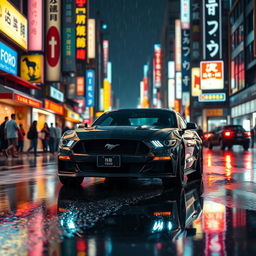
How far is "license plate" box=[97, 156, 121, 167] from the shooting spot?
714 cm

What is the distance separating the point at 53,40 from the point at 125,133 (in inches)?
988

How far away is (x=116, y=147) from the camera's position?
729 centimetres

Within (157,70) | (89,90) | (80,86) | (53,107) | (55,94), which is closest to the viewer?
(53,107)

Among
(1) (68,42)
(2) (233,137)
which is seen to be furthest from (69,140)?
(1) (68,42)

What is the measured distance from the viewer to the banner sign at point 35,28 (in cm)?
2862

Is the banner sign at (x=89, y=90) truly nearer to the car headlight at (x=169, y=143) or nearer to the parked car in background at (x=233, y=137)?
the parked car in background at (x=233, y=137)

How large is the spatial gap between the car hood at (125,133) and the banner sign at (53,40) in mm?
24151

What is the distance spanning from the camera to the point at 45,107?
33.0 meters

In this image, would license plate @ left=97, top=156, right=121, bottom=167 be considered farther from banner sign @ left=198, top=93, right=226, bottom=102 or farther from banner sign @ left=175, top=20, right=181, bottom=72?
banner sign @ left=175, top=20, right=181, bottom=72

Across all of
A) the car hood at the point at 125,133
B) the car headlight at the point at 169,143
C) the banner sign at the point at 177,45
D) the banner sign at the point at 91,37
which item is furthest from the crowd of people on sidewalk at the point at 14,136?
the banner sign at the point at 177,45

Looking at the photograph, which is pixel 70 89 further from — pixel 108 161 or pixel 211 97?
pixel 108 161

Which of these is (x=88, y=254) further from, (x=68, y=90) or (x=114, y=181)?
(x=68, y=90)

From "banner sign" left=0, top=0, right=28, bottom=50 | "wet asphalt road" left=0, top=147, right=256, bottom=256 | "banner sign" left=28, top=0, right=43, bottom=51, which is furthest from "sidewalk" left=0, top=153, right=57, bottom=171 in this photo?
"banner sign" left=28, top=0, right=43, bottom=51

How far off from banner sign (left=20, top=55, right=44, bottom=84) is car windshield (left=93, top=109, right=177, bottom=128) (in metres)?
20.4
